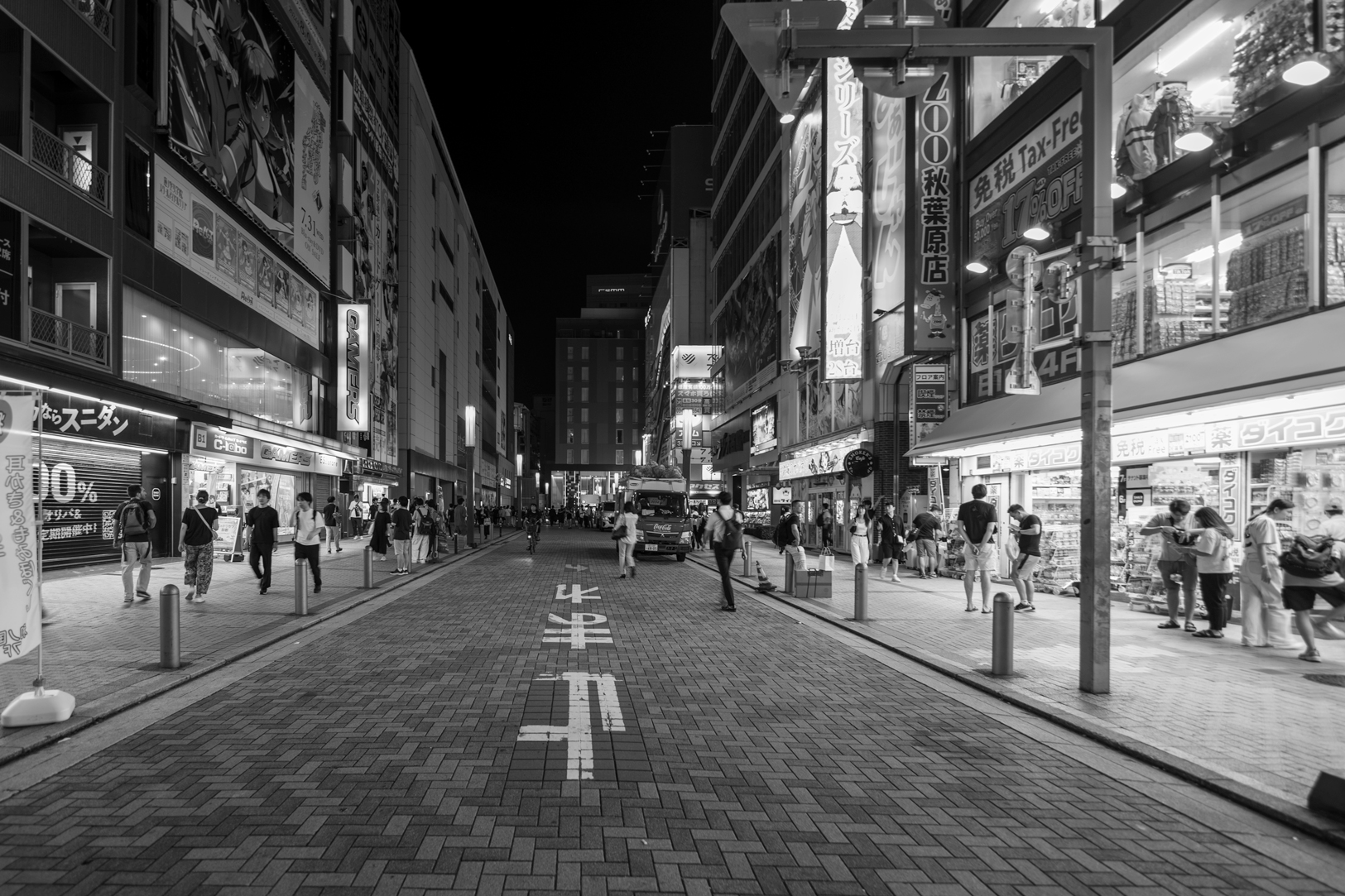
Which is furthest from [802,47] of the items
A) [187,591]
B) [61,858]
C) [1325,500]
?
[187,591]

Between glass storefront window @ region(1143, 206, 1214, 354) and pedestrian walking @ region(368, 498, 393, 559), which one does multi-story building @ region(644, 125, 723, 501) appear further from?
glass storefront window @ region(1143, 206, 1214, 354)

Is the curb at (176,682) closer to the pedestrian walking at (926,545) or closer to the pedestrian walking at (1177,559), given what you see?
the pedestrian walking at (1177,559)

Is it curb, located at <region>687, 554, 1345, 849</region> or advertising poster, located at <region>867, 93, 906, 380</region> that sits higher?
advertising poster, located at <region>867, 93, 906, 380</region>

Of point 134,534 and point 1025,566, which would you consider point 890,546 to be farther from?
point 134,534

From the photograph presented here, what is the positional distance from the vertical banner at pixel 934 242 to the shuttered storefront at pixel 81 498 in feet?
64.7

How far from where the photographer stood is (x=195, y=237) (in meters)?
25.6

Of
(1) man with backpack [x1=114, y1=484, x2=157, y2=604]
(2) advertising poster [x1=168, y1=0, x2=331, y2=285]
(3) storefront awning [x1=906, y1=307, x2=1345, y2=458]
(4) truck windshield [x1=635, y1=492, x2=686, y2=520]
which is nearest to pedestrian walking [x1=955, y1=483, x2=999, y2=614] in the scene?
(3) storefront awning [x1=906, y1=307, x2=1345, y2=458]

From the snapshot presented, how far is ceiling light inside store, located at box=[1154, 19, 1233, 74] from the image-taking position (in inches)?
499

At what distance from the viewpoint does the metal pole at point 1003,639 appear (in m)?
8.80

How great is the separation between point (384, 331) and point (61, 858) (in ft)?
156

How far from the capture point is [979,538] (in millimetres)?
13812

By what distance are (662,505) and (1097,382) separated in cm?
2244

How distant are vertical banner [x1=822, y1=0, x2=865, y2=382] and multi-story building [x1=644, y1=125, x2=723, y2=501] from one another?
28.5 m

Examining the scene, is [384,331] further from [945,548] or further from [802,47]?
[802,47]
